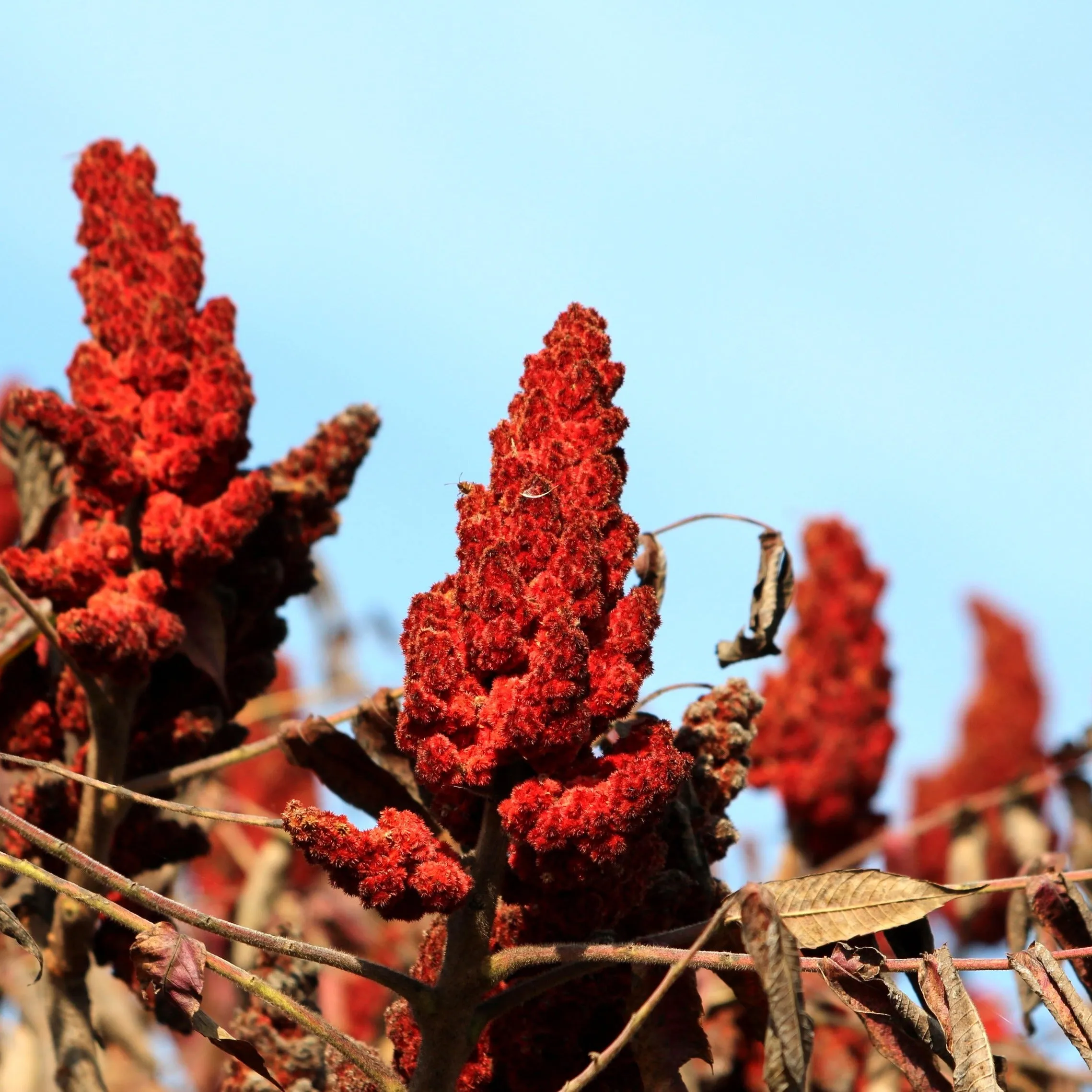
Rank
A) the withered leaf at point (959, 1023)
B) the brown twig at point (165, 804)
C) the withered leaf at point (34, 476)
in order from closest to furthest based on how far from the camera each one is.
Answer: the withered leaf at point (959, 1023) → the brown twig at point (165, 804) → the withered leaf at point (34, 476)

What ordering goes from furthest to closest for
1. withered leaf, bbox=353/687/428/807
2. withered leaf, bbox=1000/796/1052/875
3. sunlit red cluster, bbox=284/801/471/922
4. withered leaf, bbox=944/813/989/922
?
withered leaf, bbox=1000/796/1052/875 < withered leaf, bbox=944/813/989/922 < withered leaf, bbox=353/687/428/807 < sunlit red cluster, bbox=284/801/471/922

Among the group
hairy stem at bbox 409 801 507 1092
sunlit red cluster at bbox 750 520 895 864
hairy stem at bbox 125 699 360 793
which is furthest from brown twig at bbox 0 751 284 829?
sunlit red cluster at bbox 750 520 895 864

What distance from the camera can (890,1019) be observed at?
2.58 metres

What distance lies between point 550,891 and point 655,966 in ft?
0.77

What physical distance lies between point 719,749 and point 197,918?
121cm

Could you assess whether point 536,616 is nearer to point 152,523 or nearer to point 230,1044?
point 230,1044

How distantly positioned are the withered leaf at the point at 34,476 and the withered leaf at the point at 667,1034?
2.25 metres

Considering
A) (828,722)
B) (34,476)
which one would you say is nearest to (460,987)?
(34,476)

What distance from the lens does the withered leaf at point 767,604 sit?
3.46m

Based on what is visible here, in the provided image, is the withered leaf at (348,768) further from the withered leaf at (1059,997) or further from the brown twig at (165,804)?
the withered leaf at (1059,997)

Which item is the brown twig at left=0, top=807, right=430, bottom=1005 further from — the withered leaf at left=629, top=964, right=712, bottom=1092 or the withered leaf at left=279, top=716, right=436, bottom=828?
the withered leaf at left=279, top=716, right=436, bottom=828

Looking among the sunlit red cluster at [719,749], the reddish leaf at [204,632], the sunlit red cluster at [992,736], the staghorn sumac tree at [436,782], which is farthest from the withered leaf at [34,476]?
the sunlit red cluster at [992,736]

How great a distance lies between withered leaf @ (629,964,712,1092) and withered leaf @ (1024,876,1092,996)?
0.63m

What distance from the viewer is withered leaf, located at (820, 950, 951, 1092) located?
2.53 meters
